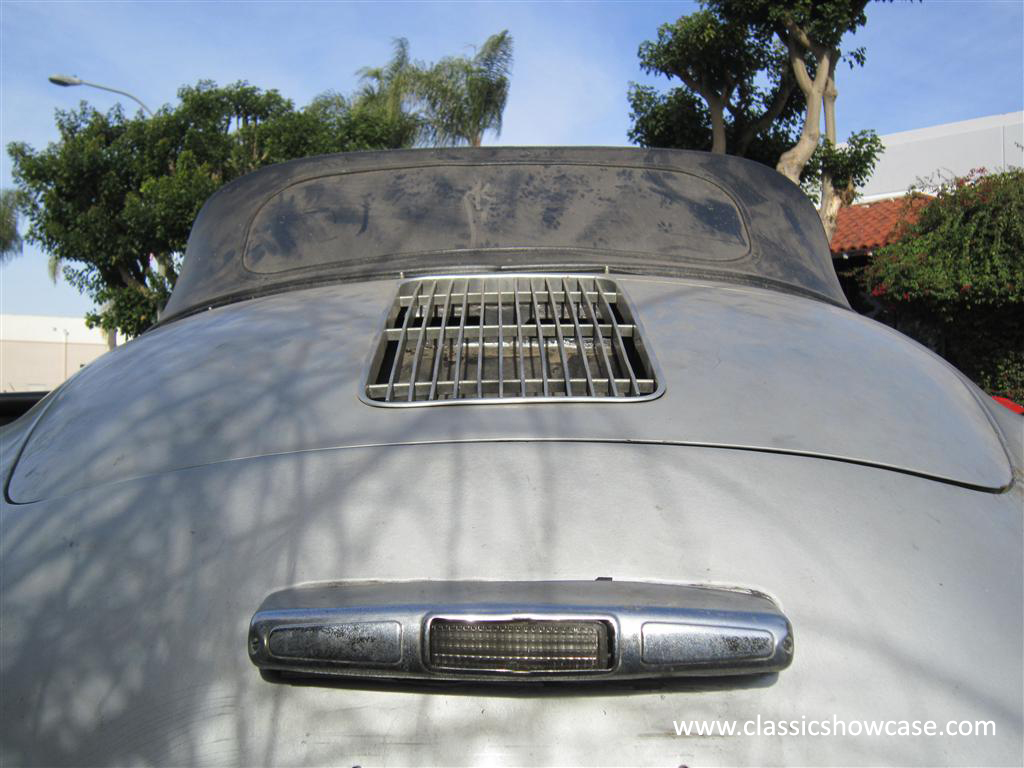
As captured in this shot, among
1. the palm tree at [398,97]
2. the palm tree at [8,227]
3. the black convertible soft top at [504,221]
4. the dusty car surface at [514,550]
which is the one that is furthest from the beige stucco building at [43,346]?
the dusty car surface at [514,550]

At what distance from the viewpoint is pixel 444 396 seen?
1.55 metres

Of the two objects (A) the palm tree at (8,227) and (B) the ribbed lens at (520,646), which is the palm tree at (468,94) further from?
(A) the palm tree at (8,227)

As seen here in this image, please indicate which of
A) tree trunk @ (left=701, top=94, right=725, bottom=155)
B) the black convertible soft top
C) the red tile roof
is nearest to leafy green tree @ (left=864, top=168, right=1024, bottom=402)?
the red tile roof

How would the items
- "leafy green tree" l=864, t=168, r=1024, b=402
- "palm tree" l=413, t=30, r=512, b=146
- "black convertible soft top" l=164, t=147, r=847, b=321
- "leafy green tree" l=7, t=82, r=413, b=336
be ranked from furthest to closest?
"palm tree" l=413, t=30, r=512, b=146 → "leafy green tree" l=7, t=82, r=413, b=336 → "leafy green tree" l=864, t=168, r=1024, b=402 → "black convertible soft top" l=164, t=147, r=847, b=321

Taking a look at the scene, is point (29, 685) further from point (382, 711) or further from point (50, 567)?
point (382, 711)

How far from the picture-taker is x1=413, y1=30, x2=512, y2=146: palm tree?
23.1m

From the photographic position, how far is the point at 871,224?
63.5 ft

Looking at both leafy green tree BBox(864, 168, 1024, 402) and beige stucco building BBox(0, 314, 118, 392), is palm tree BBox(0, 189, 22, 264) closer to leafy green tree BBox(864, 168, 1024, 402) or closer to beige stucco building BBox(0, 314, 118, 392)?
beige stucco building BBox(0, 314, 118, 392)

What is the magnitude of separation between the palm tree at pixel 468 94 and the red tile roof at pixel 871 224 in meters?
9.63

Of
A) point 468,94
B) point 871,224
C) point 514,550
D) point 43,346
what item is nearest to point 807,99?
point 871,224

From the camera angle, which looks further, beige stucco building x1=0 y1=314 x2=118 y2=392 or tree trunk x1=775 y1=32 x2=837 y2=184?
beige stucco building x1=0 y1=314 x2=118 y2=392

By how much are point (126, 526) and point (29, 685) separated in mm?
252

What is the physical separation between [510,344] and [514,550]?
0.68m

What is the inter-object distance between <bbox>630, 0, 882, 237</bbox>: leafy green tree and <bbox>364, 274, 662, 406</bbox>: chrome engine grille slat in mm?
11917
